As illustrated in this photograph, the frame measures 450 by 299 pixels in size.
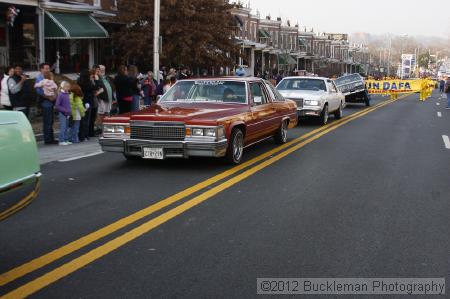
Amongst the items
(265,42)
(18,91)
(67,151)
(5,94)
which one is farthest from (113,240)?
(265,42)

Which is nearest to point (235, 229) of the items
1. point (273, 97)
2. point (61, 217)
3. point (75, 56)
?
point (61, 217)

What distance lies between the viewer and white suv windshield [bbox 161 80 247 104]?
10.6 meters

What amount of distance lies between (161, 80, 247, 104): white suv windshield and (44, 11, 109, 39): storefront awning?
12.7 meters

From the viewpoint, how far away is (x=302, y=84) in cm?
1831

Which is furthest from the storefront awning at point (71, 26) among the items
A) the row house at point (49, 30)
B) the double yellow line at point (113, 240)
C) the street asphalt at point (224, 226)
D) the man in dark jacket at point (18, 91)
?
the double yellow line at point (113, 240)

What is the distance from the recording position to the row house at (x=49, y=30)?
2127cm

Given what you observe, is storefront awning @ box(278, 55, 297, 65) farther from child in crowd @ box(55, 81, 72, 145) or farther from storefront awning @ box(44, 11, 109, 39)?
child in crowd @ box(55, 81, 72, 145)

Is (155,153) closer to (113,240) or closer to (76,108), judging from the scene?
(113,240)

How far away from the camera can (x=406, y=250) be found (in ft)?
17.2

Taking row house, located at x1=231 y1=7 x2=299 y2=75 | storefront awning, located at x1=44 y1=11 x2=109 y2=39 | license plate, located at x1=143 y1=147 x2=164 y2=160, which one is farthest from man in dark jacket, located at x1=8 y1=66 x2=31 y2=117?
row house, located at x1=231 y1=7 x2=299 y2=75

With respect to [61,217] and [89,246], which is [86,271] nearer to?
A: [89,246]

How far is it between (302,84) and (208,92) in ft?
26.8

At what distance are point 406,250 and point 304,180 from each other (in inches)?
131

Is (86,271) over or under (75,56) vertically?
under
